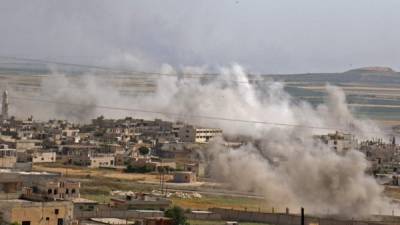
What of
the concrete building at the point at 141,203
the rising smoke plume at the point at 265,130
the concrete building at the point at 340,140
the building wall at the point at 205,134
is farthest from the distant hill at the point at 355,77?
the concrete building at the point at 141,203

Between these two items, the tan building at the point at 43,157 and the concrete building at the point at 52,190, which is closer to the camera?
the concrete building at the point at 52,190

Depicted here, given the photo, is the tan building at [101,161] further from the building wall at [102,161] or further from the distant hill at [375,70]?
the distant hill at [375,70]

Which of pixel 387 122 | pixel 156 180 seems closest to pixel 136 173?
pixel 156 180

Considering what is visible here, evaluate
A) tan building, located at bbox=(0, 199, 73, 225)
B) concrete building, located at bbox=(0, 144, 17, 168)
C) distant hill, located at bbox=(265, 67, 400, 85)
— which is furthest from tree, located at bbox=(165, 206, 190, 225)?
distant hill, located at bbox=(265, 67, 400, 85)

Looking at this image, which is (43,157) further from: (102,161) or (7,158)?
(7,158)

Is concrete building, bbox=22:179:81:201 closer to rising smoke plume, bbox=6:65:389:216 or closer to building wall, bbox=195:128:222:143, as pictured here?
rising smoke plume, bbox=6:65:389:216
